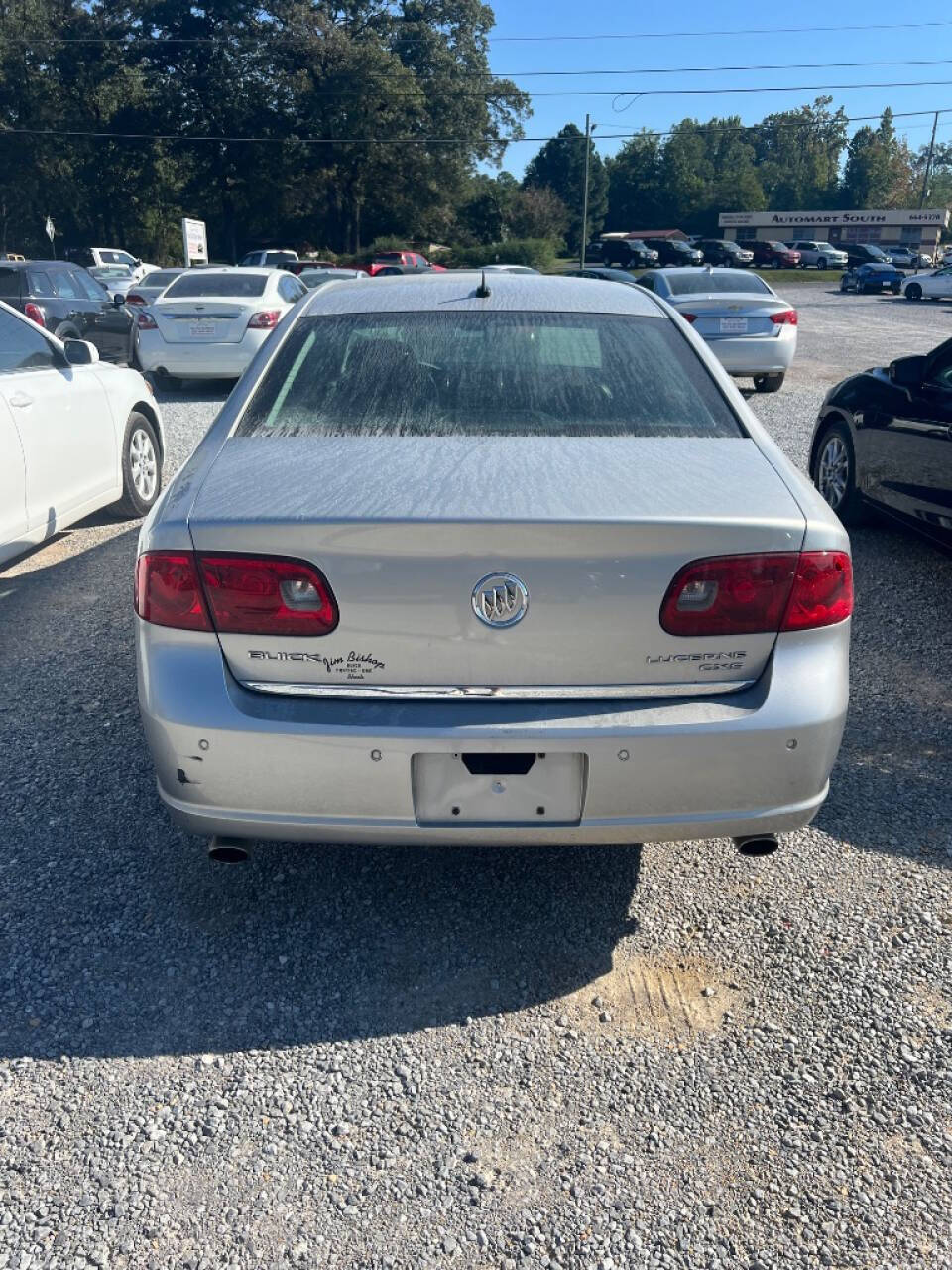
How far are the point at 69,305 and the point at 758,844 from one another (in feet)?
43.2

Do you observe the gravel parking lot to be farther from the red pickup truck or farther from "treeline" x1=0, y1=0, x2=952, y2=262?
"treeline" x1=0, y1=0, x2=952, y2=262

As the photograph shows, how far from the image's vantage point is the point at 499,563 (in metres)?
2.48

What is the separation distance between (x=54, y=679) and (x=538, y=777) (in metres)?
2.94

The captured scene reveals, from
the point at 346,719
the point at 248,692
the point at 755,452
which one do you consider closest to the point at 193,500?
the point at 248,692

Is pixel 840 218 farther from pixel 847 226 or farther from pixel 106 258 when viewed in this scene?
pixel 106 258

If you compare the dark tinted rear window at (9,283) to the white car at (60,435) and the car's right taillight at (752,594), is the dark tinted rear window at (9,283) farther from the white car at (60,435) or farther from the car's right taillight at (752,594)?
the car's right taillight at (752,594)

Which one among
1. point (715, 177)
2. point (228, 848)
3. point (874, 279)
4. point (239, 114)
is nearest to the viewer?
point (228, 848)

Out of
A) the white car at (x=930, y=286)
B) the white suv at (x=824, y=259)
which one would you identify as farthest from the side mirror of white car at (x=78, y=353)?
the white suv at (x=824, y=259)

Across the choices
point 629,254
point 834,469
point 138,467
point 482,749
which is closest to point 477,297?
point 482,749

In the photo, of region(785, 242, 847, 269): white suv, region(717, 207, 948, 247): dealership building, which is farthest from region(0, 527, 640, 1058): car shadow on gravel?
region(717, 207, 948, 247): dealership building

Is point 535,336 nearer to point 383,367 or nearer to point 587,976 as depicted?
point 383,367

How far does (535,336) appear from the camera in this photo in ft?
11.4

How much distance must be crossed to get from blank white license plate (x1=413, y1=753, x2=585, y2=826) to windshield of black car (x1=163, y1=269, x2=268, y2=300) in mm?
11747

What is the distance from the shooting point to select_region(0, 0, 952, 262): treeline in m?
55.8
